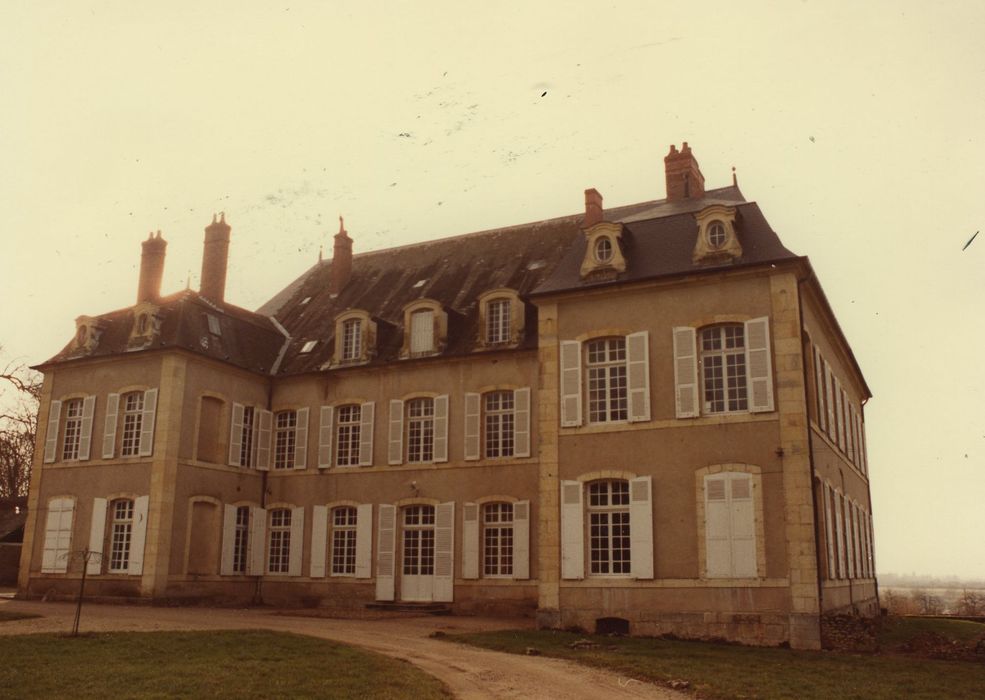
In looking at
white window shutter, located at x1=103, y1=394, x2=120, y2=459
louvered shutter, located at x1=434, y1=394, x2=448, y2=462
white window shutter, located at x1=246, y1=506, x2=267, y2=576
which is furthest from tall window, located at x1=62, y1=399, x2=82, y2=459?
louvered shutter, located at x1=434, y1=394, x2=448, y2=462

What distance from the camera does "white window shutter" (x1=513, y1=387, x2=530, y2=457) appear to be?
67.3ft

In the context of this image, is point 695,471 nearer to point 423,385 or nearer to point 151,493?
point 423,385

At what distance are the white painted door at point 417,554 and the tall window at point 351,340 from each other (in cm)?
436

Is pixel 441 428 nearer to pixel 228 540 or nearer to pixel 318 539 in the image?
pixel 318 539

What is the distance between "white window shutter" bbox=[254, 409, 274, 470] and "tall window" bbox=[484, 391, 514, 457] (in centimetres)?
648

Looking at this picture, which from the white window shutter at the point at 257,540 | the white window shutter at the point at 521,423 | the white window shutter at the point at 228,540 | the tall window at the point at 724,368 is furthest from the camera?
the white window shutter at the point at 257,540

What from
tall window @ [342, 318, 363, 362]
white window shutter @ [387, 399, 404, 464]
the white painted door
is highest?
tall window @ [342, 318, 363, 362]

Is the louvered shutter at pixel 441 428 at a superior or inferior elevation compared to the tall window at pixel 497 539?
superior

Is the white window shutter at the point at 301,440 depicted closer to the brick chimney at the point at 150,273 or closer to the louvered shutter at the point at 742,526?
the brick chimney at the point at 150,273

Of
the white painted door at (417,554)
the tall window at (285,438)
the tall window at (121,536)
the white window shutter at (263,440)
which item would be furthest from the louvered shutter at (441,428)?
the tall window at (121,536)

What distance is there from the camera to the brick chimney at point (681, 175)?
22.0 meters

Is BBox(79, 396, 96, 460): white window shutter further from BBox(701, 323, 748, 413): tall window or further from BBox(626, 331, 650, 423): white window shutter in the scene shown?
BBox(701, 323, 748, 413): tall window

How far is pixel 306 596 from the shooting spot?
2233 centimetres

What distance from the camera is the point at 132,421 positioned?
880 inches
